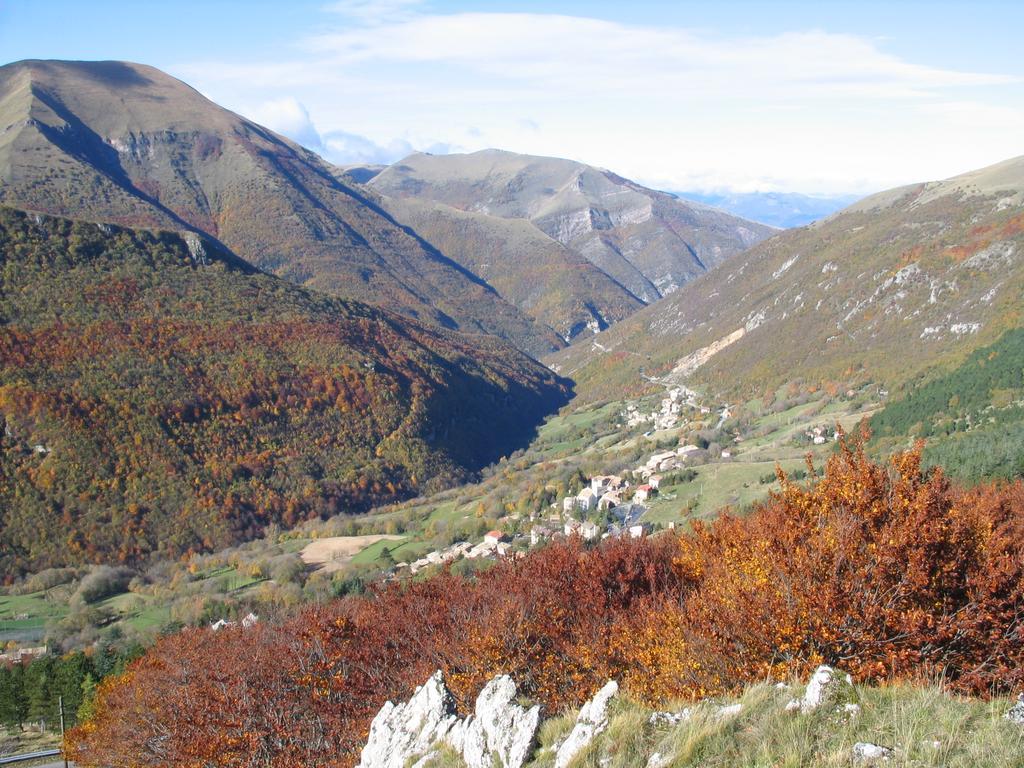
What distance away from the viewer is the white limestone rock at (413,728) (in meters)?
12.3

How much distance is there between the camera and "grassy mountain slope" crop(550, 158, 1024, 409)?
100250mm

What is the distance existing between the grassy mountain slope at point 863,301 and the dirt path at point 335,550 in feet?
225

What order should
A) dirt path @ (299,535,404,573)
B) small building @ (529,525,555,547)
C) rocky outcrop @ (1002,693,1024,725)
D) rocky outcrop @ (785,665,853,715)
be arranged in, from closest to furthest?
rocky outcrop @ (1002,693,1024,725) → rocky outcrop @ (785,665,853,715) → small building @ (529,525,555,547) → dirt path @ (299,535,404,573)

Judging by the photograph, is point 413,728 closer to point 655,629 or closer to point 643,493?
point 655,629

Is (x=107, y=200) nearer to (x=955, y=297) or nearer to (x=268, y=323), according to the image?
(x=268, y=323)

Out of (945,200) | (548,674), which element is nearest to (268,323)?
(548,674)

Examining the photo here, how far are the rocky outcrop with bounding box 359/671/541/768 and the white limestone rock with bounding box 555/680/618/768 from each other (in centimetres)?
84

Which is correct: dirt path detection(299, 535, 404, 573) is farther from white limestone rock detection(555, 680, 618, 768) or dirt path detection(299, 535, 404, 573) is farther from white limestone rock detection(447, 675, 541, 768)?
white limestone rock detection(555, 680, 618, 768)

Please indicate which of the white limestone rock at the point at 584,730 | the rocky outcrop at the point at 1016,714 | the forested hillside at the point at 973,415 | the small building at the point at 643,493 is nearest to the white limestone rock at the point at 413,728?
the white limestone rock at the point at 584,730

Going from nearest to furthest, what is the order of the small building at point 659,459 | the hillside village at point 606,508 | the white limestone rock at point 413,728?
the white limestone rock at point 413,728
the hillside village at point 606,508
the small building at point 659,459

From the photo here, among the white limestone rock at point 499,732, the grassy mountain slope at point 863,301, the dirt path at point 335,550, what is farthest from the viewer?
the grassy mountain slope at point 863,301

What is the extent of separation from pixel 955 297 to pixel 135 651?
361ft

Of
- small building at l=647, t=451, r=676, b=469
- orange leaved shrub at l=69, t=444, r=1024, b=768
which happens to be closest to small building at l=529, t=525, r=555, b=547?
small building at l=647, t=451, r=676, b=469

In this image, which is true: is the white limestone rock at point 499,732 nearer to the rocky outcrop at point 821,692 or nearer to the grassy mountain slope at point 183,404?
the rocky outcrop at point 821,692
